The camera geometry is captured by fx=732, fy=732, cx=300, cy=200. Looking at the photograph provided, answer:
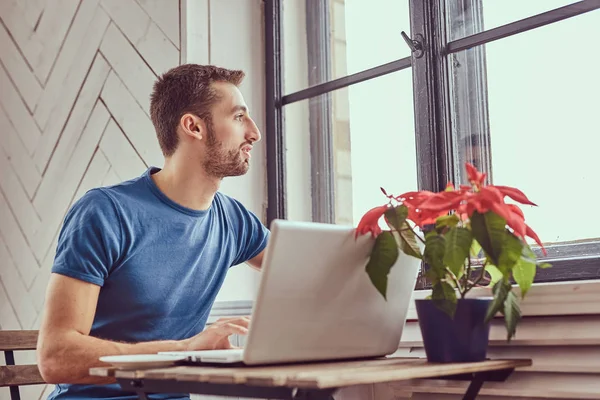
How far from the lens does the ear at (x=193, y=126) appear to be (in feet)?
6.42

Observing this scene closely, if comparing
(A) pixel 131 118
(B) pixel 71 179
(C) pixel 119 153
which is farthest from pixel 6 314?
(A) pixel 131 118

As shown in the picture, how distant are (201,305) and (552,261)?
0.86 m

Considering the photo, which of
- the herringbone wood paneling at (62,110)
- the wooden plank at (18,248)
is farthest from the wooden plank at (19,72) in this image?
the wooden plank at (18,248)

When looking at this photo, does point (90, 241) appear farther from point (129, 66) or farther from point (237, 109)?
point (129, 66)

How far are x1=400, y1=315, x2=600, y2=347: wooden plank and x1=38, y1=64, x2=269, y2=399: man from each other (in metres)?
0.52

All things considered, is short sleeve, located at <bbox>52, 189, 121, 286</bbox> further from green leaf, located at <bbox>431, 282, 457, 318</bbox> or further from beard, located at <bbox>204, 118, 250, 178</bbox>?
green leaf, located at <bbox>431, 282, 457, 318</bbox>

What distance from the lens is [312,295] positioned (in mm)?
1162

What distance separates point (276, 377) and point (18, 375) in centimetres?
124

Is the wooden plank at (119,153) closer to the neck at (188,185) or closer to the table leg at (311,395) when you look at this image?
the neck at (188,185)

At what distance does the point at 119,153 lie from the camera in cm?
243

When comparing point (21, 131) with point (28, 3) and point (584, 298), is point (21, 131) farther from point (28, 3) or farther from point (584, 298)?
point (584, 298)

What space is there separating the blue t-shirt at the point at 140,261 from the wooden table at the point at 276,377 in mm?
508

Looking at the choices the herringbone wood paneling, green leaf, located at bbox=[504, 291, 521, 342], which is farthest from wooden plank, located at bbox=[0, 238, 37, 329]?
green leaf, located at bbox=[504, 291, 521, 342]

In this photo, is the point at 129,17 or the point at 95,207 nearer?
the point at 95,207
